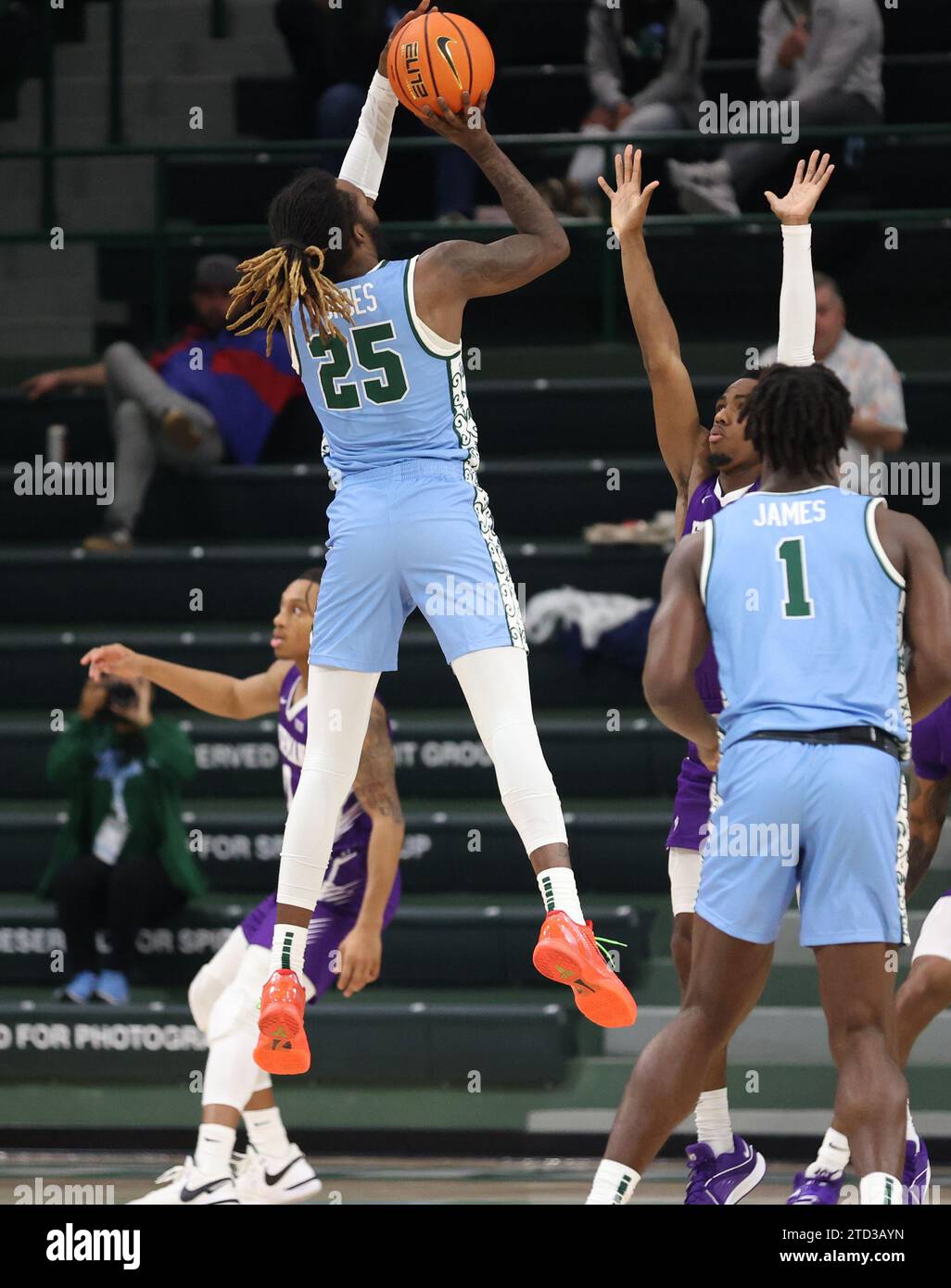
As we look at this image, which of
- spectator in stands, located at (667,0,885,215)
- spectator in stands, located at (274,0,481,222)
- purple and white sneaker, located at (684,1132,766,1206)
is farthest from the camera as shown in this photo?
spectator in stands, located at (274,0,481,222)

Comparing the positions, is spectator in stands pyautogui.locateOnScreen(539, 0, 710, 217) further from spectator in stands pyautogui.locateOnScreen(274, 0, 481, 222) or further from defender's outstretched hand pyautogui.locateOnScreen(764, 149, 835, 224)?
defender's outstretched hand pyautogui.locateOnScreen(764, 149, 835, 224)

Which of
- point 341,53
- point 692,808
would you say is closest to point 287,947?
point 692,808

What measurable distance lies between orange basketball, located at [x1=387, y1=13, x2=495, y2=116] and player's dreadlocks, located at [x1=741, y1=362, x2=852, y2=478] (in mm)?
1046

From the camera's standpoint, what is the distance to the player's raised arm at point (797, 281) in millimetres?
5039

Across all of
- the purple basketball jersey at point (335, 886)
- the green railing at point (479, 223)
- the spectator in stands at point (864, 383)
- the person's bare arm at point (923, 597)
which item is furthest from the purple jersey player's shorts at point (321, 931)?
the green railing at point (479, 223)

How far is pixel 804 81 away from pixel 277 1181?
17.5 ft

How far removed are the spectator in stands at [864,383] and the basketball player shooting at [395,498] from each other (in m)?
2.91

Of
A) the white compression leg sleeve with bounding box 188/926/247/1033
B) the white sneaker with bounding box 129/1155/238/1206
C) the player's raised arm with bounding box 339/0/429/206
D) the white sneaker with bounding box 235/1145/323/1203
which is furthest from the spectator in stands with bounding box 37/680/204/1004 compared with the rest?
the player's raised arm with bounding box 339/0/429/206

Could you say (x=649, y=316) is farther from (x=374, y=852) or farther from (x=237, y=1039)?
(x=237, y=1039)

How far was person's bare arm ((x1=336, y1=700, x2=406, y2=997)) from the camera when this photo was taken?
6031mm

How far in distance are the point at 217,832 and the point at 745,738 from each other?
4344mm

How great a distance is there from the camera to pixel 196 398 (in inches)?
368
